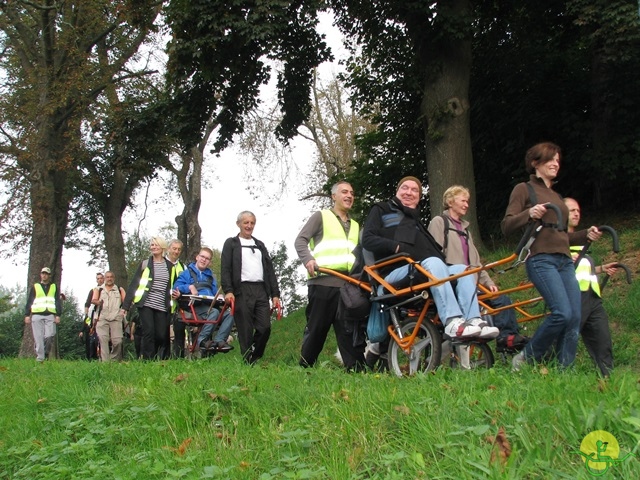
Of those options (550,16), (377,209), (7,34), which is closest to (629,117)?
(550,16)

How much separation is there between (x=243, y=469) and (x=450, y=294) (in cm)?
285

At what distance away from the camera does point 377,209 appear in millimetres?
7559

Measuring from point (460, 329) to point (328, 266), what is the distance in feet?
7.41

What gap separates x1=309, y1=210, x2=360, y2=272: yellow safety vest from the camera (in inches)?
327

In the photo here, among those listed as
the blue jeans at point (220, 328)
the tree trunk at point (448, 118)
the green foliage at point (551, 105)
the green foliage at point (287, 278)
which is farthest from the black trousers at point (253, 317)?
the green foliage at point (287, 278)

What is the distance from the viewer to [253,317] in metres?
9.66

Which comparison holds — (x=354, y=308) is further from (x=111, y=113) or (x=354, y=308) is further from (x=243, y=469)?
(x=111, y=113)

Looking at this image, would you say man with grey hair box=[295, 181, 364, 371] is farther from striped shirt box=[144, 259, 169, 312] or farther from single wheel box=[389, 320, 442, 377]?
striped shirt box=[144, 259, 169, 312]

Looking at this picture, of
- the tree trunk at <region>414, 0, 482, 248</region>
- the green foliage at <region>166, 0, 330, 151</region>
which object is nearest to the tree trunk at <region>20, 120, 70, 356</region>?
the green foliage at <region>166, 0, 330, 151</region>

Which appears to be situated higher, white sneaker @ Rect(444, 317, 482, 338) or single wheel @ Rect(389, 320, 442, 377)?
white sneaker @ Rect(444, 317, 482, 338)

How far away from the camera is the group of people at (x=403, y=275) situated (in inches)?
253

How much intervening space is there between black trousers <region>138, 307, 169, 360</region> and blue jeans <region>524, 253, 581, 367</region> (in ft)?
20.5

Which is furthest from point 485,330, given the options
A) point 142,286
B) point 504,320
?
point 142,286

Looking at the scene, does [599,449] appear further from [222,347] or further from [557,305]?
[222,347]
